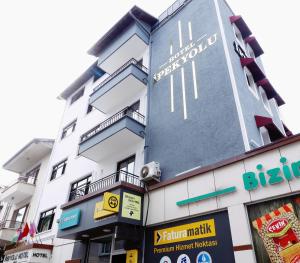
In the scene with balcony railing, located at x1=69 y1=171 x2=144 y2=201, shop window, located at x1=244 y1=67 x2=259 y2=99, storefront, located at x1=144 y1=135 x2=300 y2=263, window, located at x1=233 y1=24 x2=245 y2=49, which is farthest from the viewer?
window, located at x1=233 y1=24 x2=245 y2=49

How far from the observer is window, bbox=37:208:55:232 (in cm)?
1619

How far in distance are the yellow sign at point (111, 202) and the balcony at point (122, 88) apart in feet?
23.2

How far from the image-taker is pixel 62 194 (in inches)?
646

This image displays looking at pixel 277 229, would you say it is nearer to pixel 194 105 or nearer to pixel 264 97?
pixel 194 105

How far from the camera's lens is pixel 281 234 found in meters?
6.59

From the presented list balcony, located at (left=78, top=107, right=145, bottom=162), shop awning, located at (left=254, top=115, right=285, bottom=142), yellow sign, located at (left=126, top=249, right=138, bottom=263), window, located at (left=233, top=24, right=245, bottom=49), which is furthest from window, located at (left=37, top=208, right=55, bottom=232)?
window, located at (left=233, top=24, right=245, bottom=49)

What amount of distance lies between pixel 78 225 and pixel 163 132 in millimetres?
5413

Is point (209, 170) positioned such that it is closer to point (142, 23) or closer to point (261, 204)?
point (261, 204)

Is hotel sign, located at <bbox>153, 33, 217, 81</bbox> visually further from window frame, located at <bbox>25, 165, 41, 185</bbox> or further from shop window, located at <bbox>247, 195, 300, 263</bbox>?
window frame, located at <bbox>25, 165, 41, 185</bbox>

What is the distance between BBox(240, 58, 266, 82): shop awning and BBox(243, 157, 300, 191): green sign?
21.1 ft

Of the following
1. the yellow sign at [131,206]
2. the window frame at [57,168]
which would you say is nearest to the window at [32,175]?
the window frame at [57,168]

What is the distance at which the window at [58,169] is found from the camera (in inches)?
724

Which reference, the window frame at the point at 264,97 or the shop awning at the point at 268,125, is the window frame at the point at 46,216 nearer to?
the shop awning at the point at 268,125

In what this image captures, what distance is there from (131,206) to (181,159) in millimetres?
2644
